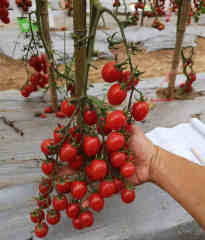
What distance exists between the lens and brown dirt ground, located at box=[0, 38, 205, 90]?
2652 mm

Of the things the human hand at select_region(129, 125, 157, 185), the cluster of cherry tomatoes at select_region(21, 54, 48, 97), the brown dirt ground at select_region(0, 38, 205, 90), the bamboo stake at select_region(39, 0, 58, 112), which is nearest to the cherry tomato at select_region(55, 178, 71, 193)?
the human hand at select_region(129, 125, 157, 185)

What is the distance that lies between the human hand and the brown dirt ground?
190 cm

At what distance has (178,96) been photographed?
182 cm

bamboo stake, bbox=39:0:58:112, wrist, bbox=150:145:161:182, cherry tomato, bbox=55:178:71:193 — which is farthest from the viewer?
bamboo stake, bbox=39:0:58:112

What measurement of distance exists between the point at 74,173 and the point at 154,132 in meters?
0.74

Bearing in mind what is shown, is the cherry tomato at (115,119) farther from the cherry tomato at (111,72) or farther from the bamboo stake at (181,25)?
the bamboo stake at (181,25)

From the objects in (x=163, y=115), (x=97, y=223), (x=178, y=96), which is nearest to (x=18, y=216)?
(x=97, y=223)

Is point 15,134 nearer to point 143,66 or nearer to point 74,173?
point 74,173

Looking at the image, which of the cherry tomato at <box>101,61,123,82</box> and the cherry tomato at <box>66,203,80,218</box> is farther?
the cherry tomato at <box>66,203,80,218</box>

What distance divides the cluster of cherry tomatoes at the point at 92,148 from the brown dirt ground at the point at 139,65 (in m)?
2.05

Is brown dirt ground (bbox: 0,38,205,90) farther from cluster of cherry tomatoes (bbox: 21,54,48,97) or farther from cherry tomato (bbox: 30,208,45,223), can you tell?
cherry tomato (bbox: 30,208,45,223)

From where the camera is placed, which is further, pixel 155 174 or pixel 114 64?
pixel 155 174

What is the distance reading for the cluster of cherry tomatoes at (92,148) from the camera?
505 millimetres

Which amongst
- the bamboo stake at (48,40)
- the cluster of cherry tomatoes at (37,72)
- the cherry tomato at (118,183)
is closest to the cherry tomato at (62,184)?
the cherry tomato at (118,183)
